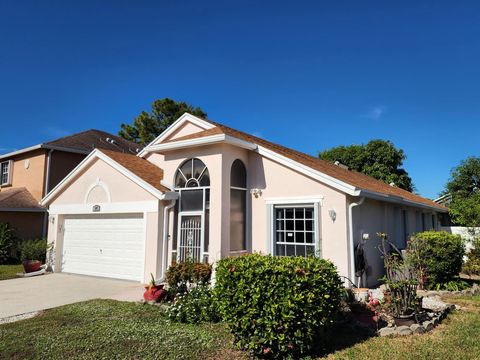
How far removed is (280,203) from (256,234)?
4.53 feet

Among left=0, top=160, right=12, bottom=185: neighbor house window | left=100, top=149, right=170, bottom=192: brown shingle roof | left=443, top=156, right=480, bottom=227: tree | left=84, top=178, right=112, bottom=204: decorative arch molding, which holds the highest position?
left=443, top=156, right=480, bottom=227: tree

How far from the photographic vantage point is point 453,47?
1289 cm

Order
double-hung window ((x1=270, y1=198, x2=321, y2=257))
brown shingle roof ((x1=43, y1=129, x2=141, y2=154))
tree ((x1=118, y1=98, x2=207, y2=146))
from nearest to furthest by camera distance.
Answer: double-hung window ((x1=270, y1=198, x2=321, y2=257)) → brown shingle roof ((x1=43, y1=129, x2=141, y2=154)) → tree ((x1=118, y1=98, x2=207, y2=146))

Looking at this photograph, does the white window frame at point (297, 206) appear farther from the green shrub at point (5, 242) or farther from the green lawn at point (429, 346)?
the green shrub at point (5, 242)

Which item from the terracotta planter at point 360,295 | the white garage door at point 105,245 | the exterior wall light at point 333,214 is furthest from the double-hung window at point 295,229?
the white garage door at point 105,245

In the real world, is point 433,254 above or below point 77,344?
above

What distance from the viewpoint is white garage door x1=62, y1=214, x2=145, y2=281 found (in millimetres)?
12711

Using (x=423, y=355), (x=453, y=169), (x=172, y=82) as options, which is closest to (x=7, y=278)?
(x=172, y=82)

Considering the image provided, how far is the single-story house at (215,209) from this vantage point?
34.5 feet

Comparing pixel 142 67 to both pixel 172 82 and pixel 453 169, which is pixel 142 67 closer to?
pixel 172 82

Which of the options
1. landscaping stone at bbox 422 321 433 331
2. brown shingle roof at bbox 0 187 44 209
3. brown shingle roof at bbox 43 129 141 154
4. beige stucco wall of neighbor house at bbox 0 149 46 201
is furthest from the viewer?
brown shingle roof at bbox 43 129 141 154

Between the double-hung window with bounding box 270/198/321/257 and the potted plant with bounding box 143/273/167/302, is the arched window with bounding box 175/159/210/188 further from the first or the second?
the potted plant with bounding box 143/273/167/302

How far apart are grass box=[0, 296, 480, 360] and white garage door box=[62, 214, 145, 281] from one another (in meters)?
5.00

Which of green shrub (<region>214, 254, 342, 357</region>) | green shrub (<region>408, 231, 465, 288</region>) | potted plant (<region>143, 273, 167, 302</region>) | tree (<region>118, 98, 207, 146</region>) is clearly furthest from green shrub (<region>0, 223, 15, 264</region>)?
green shrub (<region>408, 231, 465, 288</region>)
